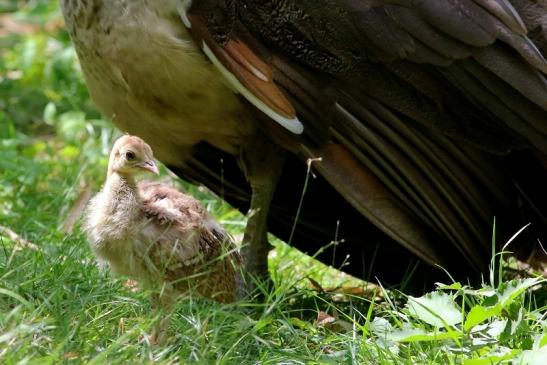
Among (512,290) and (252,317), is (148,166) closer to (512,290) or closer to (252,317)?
(252,317)

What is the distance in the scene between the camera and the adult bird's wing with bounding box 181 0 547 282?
423 centimetres

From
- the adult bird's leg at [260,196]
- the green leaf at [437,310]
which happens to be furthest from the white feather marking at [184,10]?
the green leaf at [437,310]

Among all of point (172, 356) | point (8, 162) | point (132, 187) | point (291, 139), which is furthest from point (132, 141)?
point (8, 162)

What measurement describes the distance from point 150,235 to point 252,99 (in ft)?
1.96

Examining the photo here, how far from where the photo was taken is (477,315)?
374 centimetres

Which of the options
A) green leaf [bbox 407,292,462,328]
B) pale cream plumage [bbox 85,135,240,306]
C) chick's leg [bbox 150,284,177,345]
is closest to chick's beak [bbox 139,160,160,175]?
pale cream plumage [bbox 85,135,240,306]

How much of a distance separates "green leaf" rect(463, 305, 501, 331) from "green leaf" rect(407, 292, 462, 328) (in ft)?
0.18

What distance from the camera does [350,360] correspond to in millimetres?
3838

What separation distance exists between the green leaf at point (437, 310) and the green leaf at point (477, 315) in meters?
0.06

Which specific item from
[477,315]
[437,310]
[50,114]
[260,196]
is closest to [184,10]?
[260,196]

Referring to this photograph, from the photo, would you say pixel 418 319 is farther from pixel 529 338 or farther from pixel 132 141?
pixel 132 141

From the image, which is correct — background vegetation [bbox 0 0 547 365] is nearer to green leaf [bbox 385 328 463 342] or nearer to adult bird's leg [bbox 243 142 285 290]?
green leaf [bbox 385 328 463 342]

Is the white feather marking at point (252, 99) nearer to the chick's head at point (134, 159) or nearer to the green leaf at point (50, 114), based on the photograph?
the chick's head at point (134, 159)

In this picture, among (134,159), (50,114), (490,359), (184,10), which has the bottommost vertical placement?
(50,114)
